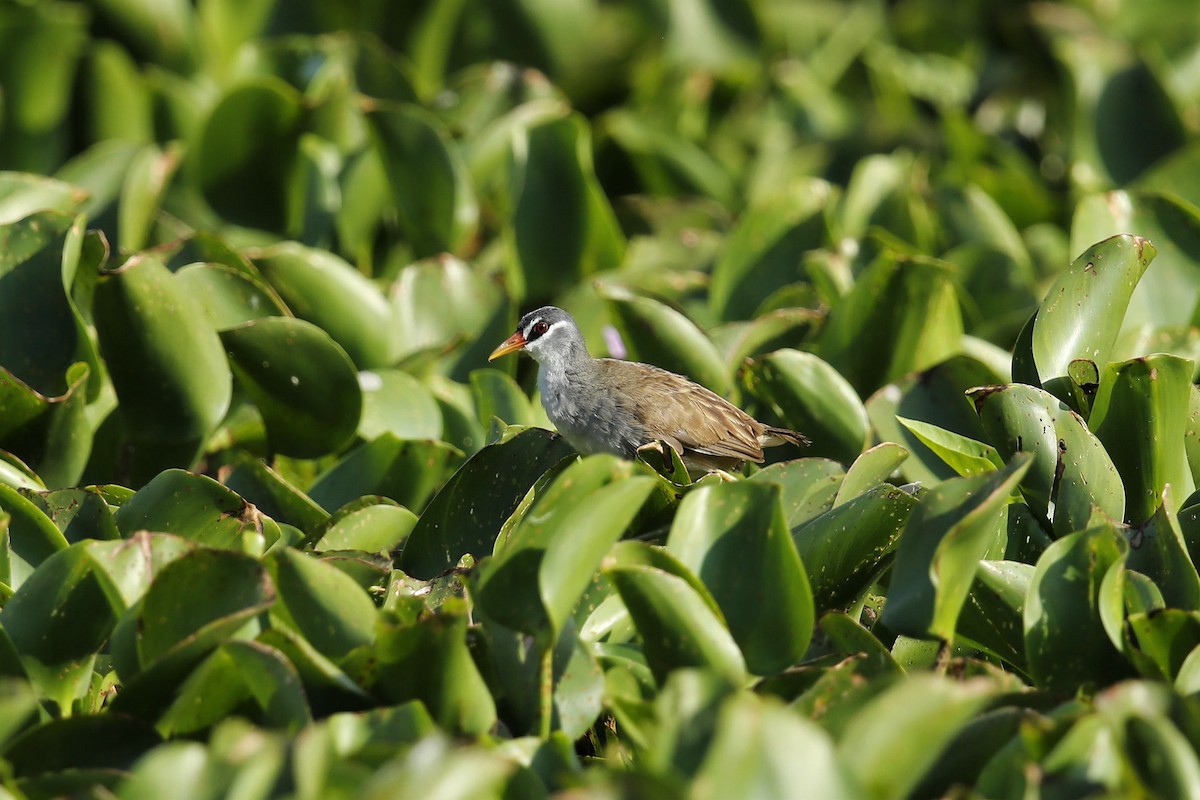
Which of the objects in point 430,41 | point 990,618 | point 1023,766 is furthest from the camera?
point 430,41

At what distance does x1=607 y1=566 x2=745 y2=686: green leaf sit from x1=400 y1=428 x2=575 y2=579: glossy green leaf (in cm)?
78

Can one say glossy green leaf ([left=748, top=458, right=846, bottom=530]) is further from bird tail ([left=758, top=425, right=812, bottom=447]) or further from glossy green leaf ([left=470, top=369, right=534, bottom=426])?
glossy green leaf ([left=470, top=369, right=534, bottom=426])

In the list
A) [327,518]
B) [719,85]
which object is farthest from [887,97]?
[327,518]

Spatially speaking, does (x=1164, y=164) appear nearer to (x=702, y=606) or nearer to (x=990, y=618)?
(x=990, y=618)

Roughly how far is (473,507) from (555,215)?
181 cm

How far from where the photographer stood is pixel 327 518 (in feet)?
11.5

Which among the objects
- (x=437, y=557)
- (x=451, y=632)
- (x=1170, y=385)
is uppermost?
(x=1170, y=385)

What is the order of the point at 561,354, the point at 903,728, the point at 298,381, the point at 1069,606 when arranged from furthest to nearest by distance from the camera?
the point at 561,354 < the point at 298,381 < the point at 1069,606 < the point at 903,728

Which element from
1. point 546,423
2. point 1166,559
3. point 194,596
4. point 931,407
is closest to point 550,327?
point 546,423

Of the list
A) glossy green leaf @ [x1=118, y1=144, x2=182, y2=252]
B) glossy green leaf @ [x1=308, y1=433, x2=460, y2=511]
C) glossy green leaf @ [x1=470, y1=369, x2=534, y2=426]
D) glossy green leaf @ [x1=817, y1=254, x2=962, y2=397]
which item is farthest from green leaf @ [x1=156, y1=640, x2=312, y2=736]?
glossy green leaf @ [x1=118, y1=144, x2=182, y2=252]

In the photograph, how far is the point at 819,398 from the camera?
387cm

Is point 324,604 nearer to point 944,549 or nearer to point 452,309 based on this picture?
point 944,549

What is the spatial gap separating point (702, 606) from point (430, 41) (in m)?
4.63

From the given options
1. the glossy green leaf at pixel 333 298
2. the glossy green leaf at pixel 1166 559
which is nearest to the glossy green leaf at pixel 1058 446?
the glossy green leaf at pixel 1166 559
